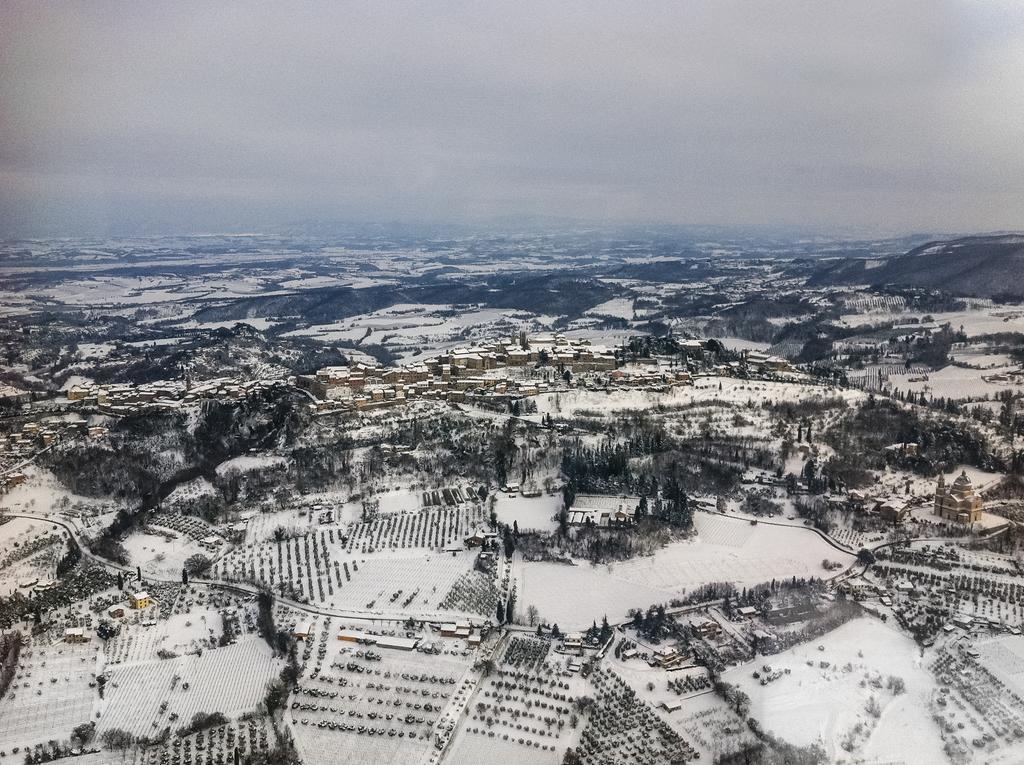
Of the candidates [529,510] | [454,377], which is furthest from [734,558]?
[454,377]

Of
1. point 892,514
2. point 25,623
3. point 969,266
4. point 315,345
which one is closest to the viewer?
point 25,623

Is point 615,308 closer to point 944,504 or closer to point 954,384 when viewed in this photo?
point 954,384

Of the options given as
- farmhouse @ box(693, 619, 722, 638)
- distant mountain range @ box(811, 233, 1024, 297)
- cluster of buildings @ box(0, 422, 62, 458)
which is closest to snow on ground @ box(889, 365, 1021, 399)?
distant mountain range @ box(811, 233, 1024, 297)

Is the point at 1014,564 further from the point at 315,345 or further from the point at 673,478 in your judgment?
the point at 315,345

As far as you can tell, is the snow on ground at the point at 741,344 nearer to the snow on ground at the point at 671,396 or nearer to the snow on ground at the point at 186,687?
the snow on ground at the point at 671,396

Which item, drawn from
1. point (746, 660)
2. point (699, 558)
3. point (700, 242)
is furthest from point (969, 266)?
point (700, 242)

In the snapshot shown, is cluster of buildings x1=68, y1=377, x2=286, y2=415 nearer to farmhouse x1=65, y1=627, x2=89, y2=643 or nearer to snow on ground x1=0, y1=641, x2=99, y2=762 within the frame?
farmhouse x1=65, y1=627, x2=89, y2=643

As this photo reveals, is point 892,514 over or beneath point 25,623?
over
